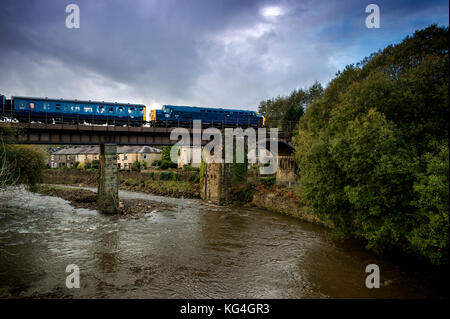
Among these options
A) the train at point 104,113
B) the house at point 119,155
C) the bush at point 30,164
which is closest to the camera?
the bush at point 30,164

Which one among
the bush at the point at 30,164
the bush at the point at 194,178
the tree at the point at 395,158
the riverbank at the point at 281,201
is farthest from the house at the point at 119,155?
the tree at the point at 395,158

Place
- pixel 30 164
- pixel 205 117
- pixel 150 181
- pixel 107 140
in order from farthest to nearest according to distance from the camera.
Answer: pixel 150 181, pixel 205 117, pixel 107 140, pixel 30 164

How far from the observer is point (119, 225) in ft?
64.8

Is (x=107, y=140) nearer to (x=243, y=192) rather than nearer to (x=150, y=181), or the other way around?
(x=243, y=192)

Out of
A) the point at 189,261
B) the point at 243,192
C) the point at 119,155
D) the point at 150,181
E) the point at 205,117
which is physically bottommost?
the point at 189,261

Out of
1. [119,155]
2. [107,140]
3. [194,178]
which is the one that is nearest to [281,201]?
[194,178]

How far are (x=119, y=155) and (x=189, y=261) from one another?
199ft

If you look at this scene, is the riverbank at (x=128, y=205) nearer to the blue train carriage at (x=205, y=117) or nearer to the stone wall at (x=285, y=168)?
the blue train carriage at (x=205, y=117)

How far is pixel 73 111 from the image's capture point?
2773 cm

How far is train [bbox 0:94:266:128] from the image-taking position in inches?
1011

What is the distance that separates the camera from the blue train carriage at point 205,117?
33.8 metres

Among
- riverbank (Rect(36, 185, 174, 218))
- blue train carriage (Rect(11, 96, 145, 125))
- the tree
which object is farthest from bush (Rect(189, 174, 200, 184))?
the tree

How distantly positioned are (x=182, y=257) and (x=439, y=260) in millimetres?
10973

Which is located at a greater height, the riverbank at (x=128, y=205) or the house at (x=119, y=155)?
the house at (x=119, y=155)
